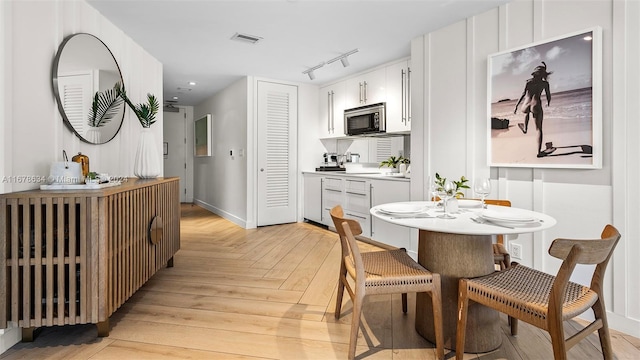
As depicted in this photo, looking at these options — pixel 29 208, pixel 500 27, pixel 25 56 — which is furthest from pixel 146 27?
pixel 500 27

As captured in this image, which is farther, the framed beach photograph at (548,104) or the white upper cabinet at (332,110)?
the white upper cabinet at (332,110)

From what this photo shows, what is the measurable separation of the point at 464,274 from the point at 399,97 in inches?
109

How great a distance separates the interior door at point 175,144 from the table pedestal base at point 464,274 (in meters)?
6.97

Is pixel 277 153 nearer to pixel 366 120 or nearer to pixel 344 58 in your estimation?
pixel 366 120

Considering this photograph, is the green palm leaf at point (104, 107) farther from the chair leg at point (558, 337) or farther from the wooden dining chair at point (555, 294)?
the chair leg at point (558, 337)

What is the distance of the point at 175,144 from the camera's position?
7613 mm

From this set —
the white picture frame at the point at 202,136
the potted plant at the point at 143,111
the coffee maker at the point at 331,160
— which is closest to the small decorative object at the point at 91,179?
the potted plant at the point at 143,111

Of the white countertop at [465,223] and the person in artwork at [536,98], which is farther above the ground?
the person in artwork at [536,98]

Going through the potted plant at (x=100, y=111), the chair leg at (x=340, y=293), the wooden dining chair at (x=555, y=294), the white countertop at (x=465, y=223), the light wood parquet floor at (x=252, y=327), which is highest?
the potted plant at (x=100, y=111)

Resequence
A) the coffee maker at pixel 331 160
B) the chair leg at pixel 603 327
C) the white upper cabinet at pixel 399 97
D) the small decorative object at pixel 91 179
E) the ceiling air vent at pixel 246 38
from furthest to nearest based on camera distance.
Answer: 1. the coffee maker at pixel 331 160
2. the white upper cabinet at pixel 399 97
3. the ceiling air vent at pixel 246 38
4. the small decorative object at pixel 91 179
5. the chair leg at pixel 603 327

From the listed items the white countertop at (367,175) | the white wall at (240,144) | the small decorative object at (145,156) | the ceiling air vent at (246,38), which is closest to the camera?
the small decorative object at (145,156)

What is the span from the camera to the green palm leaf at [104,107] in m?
2.67

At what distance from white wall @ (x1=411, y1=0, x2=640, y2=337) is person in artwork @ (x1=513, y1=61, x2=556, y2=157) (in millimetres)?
221

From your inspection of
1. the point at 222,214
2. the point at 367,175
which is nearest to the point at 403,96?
the point at 367,175
